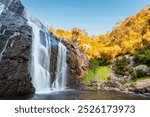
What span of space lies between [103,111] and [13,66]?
14.2 m

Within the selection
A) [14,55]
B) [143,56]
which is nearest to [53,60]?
[14,55]

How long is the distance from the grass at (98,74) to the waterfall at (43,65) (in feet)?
21.8

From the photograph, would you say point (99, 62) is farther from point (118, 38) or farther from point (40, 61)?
point (40, 61)

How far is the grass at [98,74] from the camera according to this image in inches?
1481

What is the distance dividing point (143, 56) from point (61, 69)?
12593 millimetres

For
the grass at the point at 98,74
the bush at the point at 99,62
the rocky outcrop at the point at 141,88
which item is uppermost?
the bush at the point at 99,62

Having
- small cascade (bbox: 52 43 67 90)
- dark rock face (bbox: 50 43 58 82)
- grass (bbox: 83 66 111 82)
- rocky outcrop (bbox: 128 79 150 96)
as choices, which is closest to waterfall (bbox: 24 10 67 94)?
small cascade (bbox: 52 43 67 90)

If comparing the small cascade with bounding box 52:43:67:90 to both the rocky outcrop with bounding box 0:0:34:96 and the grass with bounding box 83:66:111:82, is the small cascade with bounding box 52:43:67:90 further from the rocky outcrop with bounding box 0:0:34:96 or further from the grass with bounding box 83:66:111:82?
the rocky outcrop with bounding box 0:0:34:96

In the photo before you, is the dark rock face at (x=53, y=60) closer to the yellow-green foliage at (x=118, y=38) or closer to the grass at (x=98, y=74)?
the grass at (x=98, y=74)

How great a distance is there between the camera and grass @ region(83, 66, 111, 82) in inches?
1481

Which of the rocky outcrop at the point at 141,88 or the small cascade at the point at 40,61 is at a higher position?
the small cascade at the point at 40,61

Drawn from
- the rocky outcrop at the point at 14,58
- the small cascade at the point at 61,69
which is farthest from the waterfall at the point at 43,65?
the rocky outcrop at the point at 14,58

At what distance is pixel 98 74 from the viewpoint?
128 feet

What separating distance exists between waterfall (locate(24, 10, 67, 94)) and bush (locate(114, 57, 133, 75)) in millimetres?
9843
